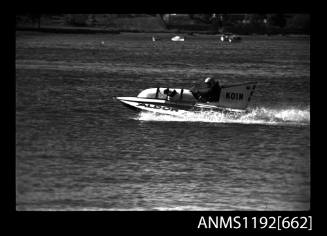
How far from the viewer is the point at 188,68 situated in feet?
194

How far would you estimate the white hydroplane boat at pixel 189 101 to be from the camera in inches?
1084

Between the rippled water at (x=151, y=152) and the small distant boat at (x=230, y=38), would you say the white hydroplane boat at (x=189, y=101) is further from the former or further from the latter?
the small distant boat at (x=230, y=38)

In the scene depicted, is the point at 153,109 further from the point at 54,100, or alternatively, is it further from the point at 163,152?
the point at 54,100

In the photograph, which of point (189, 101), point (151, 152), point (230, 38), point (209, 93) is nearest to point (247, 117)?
point (209, 93)

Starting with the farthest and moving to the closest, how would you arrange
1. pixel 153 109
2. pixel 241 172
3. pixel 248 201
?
pixel 153 109, pixel 241 172, pixel 248 201

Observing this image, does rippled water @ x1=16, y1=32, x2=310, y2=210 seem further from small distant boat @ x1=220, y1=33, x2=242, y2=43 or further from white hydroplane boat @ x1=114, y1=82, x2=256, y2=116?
small distant boat @ x1=220, y1=33, x2=242, y2=43

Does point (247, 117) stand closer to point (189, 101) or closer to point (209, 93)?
point (209, 93)

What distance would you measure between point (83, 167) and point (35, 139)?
4.55 meters

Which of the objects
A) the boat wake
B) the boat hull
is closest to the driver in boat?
the boat hull

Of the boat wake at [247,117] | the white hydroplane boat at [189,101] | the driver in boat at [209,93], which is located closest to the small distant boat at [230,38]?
the boat wake at [247,117]

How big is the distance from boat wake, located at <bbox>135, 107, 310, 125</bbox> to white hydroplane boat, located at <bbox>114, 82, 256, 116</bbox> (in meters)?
0.20
